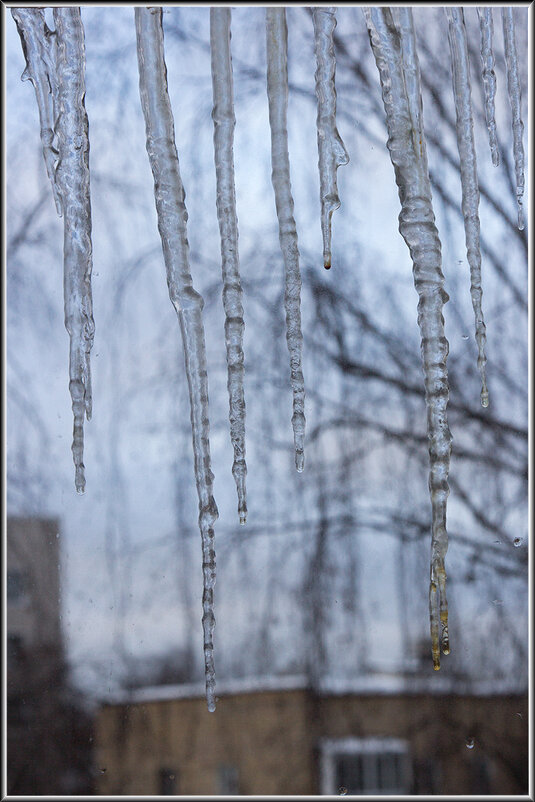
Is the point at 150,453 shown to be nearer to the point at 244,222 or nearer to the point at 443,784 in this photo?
the point at 244,222

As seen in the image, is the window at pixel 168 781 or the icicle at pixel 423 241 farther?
the window at pixel 168 781

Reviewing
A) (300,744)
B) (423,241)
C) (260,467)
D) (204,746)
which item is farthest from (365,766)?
(423,241)

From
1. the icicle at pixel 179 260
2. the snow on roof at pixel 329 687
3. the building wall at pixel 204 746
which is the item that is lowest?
the building wall at pixel 204 746

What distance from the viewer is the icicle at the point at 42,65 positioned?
0.79 metres

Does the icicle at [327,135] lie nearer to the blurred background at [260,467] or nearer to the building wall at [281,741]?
the blurred background at [260,467]

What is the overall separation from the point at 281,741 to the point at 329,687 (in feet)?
0.27

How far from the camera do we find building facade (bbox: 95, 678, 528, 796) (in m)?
0.82

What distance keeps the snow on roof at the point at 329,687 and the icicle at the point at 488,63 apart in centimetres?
65

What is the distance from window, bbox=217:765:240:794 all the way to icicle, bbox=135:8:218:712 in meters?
0.17

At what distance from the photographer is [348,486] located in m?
0.87

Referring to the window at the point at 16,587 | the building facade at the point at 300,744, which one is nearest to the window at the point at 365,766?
the building facade at the point at 300,744

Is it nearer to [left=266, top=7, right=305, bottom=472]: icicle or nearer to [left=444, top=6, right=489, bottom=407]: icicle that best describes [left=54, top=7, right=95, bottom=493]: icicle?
[left=266, top=7, right=305, bottom=472]: icicle

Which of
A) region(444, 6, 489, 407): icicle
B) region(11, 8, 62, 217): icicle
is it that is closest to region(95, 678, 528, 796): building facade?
region(444, 6, 489, 407): icicle

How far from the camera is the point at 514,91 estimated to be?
83 centimetres
